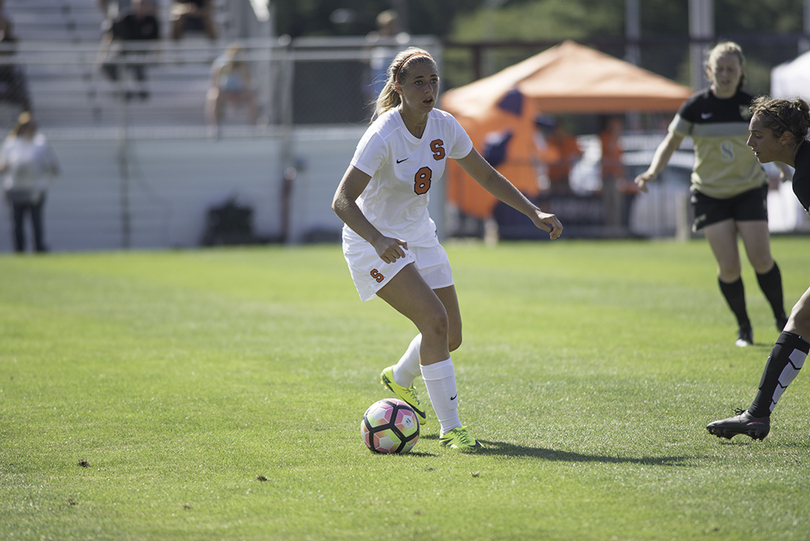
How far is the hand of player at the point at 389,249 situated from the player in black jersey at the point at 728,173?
11.4ft

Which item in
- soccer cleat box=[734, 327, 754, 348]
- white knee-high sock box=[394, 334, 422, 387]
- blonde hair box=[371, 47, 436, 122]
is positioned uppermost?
blonde hair box=[371, 47, 436, 122]

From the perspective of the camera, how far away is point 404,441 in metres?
4.76

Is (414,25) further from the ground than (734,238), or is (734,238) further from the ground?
(414,25)

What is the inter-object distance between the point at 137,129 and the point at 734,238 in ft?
54.1

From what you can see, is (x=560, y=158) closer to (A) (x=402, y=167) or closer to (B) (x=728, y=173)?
(B) (x=728, y=173)

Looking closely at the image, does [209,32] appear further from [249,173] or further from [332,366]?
[332,366]

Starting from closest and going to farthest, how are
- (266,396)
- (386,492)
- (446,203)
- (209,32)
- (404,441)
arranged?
(386,492) → (404,441) → (266,396) → (446,203) → (209,32)

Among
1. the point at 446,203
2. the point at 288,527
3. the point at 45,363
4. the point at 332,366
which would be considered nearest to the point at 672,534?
the point at 288,527

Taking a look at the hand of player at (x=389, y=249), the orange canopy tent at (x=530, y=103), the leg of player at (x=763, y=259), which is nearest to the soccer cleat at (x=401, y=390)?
the hand of player at (x=389, y=249)

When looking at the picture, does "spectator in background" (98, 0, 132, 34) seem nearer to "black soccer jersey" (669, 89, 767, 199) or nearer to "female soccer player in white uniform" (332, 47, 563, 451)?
"black soccer jersey" (669, 89, 767, 199)

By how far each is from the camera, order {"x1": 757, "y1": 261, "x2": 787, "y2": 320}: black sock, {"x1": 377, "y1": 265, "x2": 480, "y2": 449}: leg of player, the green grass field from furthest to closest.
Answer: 1. {"x1": 757, "y1": 261, "x2": 787, "y2": 320}: black sock
2. {"x1": 377, "y1": 265, "x2": 480, "y2": 449}: leg of player
3. the green grass field

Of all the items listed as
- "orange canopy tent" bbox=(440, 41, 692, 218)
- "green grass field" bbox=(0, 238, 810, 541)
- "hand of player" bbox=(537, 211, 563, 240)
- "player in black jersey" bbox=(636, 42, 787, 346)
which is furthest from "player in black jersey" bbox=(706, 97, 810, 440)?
"orange canopy tent" bbox=(440, 41, 692, 218)

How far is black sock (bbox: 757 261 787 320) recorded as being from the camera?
25.2 feet

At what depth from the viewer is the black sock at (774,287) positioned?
303 inches
